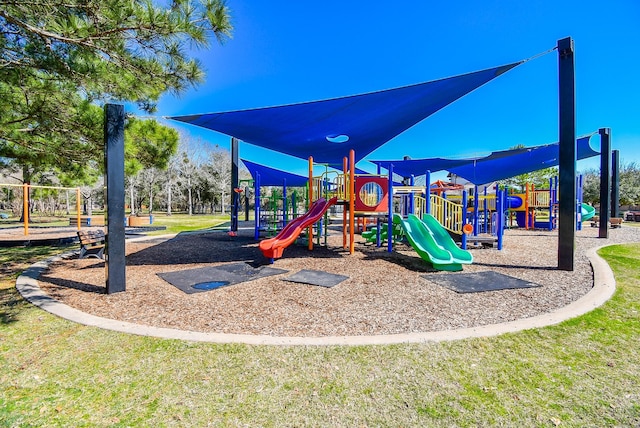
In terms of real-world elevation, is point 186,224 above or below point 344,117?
below

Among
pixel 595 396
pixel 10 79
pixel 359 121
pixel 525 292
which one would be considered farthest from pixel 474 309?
pixel 10 79

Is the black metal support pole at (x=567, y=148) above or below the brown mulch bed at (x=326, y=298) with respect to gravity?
above

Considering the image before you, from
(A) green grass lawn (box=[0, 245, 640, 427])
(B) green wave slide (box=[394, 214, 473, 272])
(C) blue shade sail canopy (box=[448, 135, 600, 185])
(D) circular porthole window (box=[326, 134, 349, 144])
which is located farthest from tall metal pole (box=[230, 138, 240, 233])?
(C) blue shade sail canopy (box=[448, 135, 600, 185])

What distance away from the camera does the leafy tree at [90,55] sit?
11.7 ft

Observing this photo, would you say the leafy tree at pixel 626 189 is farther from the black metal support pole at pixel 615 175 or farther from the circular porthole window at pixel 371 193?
the circular porthole window at pixel 371 193

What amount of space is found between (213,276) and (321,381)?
388 cm

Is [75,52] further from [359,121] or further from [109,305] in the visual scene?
[359,121]

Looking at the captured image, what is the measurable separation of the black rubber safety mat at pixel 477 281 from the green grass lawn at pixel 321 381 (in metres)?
1.61

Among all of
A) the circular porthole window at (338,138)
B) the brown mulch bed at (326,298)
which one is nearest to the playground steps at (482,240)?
the brown mulch bed at (326,298)

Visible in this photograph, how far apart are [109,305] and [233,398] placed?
2.87 metres

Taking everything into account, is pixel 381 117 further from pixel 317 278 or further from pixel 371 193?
pixel 317 278

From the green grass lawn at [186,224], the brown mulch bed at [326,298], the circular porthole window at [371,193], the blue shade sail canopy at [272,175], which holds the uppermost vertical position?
the blue shade sail canopy at [272,175]

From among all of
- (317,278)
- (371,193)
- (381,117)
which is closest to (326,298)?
(317,278)

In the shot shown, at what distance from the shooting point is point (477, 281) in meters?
5.16
